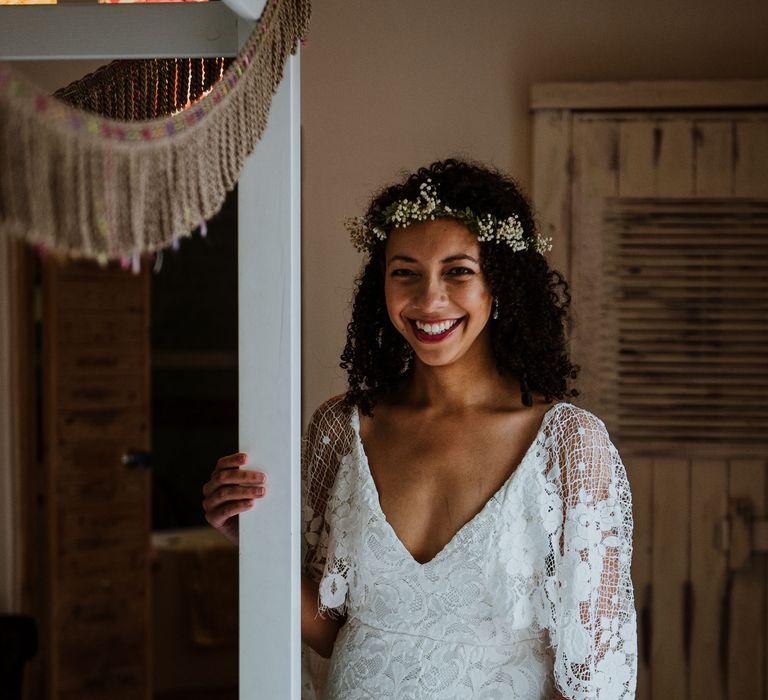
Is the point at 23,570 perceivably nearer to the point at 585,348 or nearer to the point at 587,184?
the point at 585,348

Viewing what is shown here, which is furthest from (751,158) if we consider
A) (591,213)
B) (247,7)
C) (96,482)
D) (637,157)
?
(96,482)

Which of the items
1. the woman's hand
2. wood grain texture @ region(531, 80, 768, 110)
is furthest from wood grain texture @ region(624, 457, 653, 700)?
the woman's hand

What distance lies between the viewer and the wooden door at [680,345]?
2602 mm

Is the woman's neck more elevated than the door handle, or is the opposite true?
the woman's neck

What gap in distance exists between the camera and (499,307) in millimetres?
1839

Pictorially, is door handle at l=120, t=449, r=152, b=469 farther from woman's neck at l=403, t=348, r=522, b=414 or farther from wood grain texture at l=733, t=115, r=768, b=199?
wood grain texture at l=733, t=115, r=768, b=199

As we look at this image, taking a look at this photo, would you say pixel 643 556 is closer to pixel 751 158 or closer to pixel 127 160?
pixel 751 158

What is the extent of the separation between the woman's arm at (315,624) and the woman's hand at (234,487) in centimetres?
50

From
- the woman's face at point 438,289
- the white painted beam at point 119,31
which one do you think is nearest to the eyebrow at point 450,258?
the woman's face at point 438,289

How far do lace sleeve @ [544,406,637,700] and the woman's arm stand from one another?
1.56ft

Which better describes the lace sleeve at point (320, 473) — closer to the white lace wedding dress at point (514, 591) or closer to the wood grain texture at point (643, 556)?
the white lace wedding dress at point (514, 591)

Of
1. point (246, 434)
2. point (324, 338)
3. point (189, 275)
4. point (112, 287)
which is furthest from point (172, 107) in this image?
point (189, 275)

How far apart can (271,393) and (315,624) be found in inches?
30.8

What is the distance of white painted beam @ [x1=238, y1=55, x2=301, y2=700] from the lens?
1.24 meters
